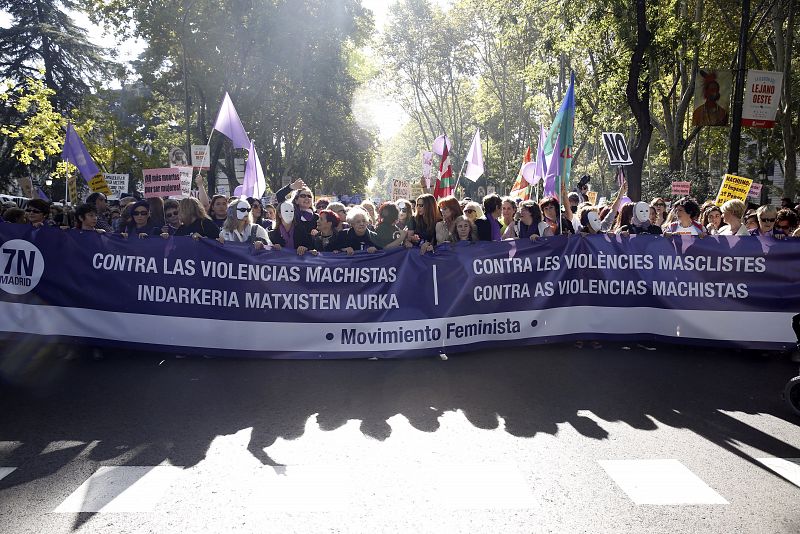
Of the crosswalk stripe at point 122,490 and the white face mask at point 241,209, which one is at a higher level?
the white face mask at point 241,209

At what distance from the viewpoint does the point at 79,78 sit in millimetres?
39594

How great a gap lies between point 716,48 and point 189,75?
2127 cm

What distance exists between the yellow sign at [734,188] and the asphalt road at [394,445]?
5.35m

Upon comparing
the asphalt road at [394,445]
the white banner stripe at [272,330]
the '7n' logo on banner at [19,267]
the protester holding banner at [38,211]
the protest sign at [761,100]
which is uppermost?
the protest sign at [761,100]

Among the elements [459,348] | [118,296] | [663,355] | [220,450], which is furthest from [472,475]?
[118,296]

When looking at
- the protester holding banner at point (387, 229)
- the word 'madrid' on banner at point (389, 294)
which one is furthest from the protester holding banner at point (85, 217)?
→ the protester holding banner at point (387, 229)

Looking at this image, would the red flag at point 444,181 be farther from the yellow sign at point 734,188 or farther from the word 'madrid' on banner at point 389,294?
the word 'madrid' on banner at point 389,294

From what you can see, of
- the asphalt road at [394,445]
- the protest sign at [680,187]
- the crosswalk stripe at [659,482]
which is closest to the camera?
the asphalt road at [394,445]

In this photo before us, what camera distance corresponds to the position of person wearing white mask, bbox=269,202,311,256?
795 cm

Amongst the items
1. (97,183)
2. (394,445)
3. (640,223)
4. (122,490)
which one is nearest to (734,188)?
(640,223)

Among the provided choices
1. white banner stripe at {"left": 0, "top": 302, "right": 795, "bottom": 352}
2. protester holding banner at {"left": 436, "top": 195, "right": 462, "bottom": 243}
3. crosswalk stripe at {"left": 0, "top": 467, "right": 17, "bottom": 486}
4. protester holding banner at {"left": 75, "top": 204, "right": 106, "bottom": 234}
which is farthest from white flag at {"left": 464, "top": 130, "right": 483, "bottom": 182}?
crosswalk stripe at {"left": 0, "top": 467, "right": 17, "bottom": 486}

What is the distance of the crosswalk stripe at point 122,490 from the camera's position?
381 cm

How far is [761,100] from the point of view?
54.1 ft

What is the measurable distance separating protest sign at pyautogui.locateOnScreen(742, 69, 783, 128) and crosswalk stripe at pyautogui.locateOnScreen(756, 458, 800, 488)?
14.0 m
